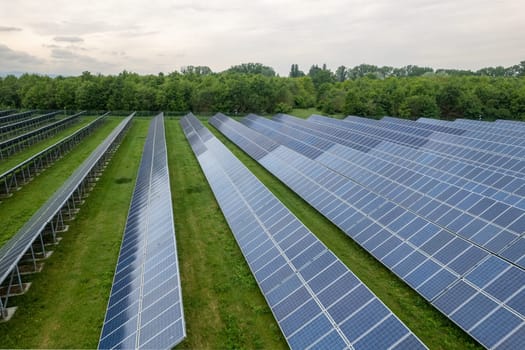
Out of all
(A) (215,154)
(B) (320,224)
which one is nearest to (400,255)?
(B) (320,224)

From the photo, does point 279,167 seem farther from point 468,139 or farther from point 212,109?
point 212,109

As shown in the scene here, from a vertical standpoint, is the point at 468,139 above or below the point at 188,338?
Result: above

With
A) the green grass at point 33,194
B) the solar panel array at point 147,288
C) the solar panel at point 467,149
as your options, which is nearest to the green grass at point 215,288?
the solar panel array at point 147,288

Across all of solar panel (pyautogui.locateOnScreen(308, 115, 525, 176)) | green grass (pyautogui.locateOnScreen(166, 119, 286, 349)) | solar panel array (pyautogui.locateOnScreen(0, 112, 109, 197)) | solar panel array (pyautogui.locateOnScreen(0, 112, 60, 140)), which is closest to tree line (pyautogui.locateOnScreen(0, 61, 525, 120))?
solar panel array (pyautogui.locateOnScreen(0, 112, 60, 140))

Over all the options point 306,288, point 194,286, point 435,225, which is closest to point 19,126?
point 194,286

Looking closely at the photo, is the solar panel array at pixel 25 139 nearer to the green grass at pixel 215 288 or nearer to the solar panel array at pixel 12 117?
the solar panel array at pixel 12 117

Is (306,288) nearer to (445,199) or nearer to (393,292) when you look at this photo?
(393,292)
